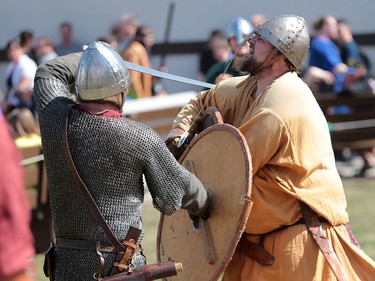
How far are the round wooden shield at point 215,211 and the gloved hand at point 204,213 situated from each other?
0.02 m

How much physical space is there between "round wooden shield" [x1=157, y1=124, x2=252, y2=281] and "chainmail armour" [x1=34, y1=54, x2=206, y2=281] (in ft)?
0.89

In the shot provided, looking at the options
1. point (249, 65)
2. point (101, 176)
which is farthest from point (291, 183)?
point (101, 176)

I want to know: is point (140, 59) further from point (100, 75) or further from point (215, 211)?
point (100, 75)

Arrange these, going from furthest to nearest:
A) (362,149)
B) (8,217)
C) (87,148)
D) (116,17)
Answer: (116,17), (362,149), (87,148), (8,217)

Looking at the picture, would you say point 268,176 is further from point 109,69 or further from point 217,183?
point 109,69

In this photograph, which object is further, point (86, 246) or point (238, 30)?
point (238, 30)

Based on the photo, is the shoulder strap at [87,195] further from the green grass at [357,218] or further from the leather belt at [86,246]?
the green grass at [357,218]

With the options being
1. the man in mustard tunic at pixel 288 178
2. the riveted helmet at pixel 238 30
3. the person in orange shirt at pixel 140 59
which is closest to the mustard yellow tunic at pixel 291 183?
the man in mustard tunic at pixel 288 178

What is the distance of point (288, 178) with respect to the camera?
15.4 ft

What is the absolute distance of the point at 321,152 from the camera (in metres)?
4.76

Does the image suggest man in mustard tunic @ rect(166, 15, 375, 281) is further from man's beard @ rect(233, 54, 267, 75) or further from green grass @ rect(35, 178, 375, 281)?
green grass @ rect(35, 178, 375, 281)

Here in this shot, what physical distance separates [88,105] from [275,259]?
3.83 ft

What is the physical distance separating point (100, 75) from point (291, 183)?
104 cm

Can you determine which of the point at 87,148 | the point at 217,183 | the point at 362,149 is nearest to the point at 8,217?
the point at 87,148
